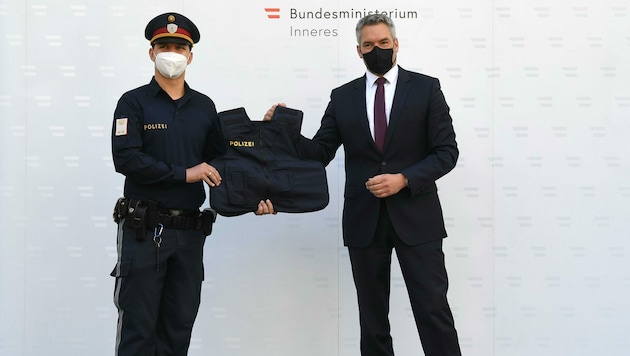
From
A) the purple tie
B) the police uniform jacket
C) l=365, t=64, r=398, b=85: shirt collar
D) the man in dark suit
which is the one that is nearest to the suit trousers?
the man in dark suit

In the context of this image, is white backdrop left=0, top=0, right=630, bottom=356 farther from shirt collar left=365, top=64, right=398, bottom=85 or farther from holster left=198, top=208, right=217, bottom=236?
holster left=198, top=208, right=217, bottom=236

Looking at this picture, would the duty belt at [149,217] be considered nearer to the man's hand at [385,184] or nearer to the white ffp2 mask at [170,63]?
the white ffp2 mask at [170,63]

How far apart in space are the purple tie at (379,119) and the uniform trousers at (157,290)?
0.91 m

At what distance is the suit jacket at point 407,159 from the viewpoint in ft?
9.86

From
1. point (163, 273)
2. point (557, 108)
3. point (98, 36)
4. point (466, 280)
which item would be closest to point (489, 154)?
point (557, 108)

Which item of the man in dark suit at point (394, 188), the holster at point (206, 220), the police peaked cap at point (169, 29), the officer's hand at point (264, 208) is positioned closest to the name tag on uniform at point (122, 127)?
the police peaked cap at point (169, 29)

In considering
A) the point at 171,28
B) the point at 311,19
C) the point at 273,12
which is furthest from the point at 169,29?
the point at 311,19

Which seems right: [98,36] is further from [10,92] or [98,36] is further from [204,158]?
[204,158]

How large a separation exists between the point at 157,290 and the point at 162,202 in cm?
38

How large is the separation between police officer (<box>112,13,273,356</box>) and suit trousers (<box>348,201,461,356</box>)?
0.53m

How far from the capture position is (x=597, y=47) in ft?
11.8

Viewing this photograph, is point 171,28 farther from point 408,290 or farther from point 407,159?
point 408,290

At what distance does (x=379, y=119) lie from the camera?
3090 mm

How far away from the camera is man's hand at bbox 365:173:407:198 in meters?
2.91
